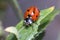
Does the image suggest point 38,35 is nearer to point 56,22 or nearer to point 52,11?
point 52,11

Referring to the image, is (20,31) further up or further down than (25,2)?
further down

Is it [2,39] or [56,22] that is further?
[56,22]

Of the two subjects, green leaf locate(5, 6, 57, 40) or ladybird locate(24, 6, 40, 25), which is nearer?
green leaf locate(5, 6, 57, 40)

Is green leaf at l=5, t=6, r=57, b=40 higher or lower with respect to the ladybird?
lower

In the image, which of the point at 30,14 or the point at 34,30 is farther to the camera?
the point at 30,14

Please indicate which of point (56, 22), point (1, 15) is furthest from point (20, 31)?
point (56, 22)

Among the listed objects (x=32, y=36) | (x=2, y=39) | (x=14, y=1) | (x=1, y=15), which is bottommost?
(x=32, y=36)

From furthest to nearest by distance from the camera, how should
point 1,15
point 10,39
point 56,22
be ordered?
point 56,22, point 1,15, point 10,39

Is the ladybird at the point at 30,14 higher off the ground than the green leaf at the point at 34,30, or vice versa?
the ladybird at the point at 30,14

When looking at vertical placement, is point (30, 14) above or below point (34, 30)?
above

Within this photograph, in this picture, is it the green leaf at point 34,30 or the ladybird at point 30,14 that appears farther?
the ladybird at point 30,14

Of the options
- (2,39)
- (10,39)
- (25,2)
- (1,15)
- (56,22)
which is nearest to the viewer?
(10,39)
